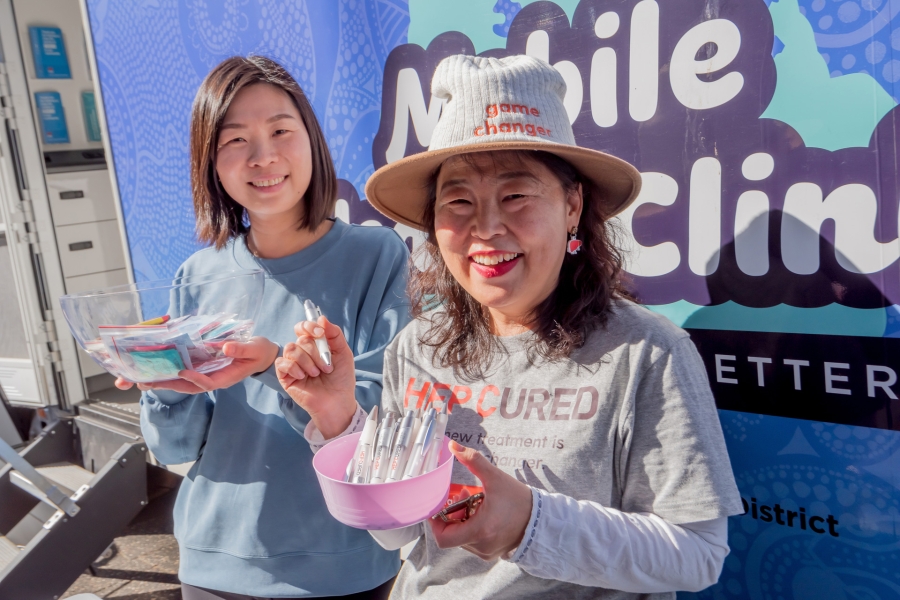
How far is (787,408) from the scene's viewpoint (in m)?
1.40

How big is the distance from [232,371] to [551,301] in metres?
0.64

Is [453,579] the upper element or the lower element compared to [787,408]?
lower

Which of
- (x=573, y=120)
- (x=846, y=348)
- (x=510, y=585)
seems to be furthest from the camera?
(x=573, y=120)

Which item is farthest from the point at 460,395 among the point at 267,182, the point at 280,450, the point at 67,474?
the point at 67,474

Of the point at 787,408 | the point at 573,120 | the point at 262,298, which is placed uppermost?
the point at 573,120

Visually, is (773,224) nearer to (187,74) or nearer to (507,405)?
(507,405)

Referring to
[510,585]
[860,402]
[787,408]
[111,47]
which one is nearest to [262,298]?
[510,585]

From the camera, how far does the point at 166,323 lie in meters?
1.26

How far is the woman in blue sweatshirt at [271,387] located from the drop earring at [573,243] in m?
0.46

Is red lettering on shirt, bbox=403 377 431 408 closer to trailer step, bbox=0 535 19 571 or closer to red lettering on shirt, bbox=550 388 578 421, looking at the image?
red lettering on shirt, bbox=550 388 578 421

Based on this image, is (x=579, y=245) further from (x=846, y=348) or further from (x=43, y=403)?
(x=43, y=403)

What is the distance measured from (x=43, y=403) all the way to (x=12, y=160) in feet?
5.12

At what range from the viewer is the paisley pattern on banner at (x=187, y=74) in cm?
220

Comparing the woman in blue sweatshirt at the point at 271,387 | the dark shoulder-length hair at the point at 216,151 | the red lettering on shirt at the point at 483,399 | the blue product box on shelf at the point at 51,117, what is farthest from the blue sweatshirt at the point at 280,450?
the blue product box on shelf at the point at 51,117
